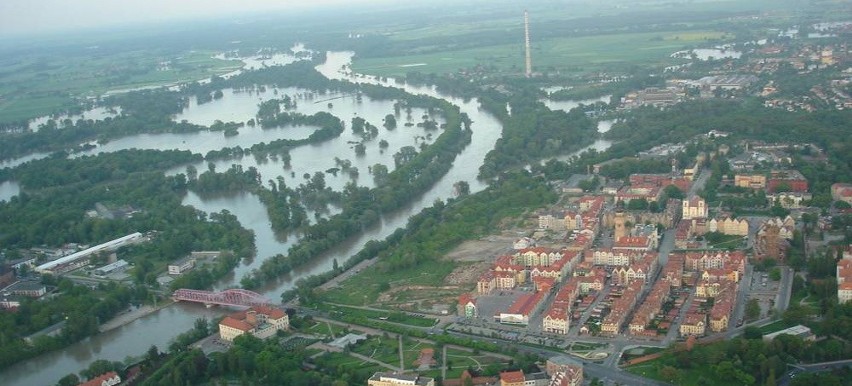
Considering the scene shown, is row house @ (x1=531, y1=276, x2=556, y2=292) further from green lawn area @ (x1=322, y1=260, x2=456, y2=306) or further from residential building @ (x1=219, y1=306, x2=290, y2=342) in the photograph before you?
residential building @ (x1=219, y1=306, x2=290, y2=342)

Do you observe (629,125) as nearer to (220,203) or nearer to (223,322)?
(220,203)

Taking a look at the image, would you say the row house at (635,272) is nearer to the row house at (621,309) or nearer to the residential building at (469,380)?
the row house at (621,309)

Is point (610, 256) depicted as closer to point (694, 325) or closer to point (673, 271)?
point (673, 271)

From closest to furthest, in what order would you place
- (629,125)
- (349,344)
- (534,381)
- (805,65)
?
(534,381) < (349,344) < (629,125) < (805,65)

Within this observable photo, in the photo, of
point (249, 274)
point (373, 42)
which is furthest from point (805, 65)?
point (373, 42)

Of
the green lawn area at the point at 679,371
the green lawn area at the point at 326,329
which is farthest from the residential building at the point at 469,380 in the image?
the green lawn area at the point at 326,329

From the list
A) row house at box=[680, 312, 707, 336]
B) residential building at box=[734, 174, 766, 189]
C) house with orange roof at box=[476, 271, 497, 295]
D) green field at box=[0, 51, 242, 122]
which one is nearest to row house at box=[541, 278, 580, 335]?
house with orange roof at box=[476, 271, 497, 295]

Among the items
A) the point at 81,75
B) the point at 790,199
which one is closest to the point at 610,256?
the point at 790,199
